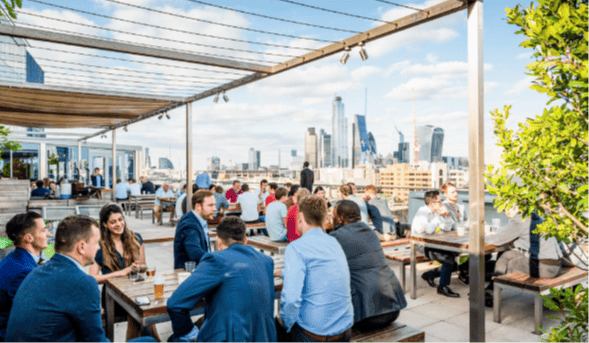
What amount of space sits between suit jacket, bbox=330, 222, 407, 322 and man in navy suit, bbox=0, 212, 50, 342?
1.87m

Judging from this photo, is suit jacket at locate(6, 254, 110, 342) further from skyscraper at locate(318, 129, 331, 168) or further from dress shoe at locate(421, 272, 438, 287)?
skyscraper at locate(318, 129, 331, 168)

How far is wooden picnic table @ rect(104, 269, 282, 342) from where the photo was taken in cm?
228

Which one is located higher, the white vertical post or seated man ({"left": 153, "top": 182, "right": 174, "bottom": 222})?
the white vertical post

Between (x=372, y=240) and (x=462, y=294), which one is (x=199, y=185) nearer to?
(x=462, y=294)

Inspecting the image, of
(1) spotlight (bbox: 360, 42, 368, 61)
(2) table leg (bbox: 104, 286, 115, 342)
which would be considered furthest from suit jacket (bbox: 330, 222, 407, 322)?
(1) spotlight (bbox: 360, 42, 368, 61)

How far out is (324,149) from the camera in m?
165

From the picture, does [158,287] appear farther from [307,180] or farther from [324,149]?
[324,149]

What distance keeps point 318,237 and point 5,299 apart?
1.72m

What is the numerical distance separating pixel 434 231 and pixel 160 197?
7878mm

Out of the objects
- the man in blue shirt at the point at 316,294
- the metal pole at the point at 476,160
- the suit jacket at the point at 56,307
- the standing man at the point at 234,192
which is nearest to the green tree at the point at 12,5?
the suit jacket at the point at 56,307

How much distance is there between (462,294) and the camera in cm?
456

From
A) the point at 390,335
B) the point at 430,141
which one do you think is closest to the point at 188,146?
the point at 390,335

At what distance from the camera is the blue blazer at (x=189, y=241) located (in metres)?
3.28

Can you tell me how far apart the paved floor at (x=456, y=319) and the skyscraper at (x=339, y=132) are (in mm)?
161475
